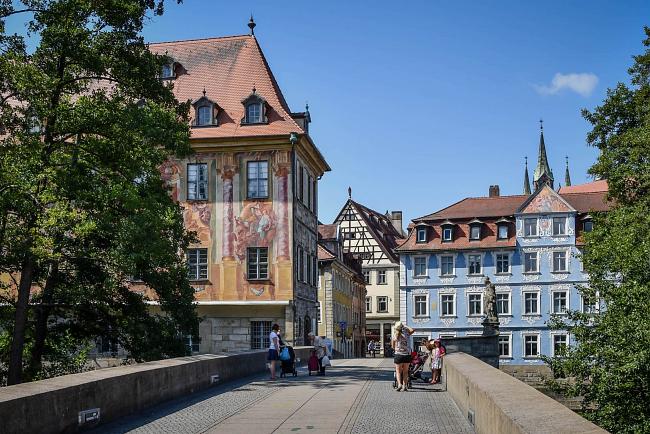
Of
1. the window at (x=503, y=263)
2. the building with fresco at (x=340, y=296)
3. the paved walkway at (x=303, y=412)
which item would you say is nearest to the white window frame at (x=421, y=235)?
the window at (x=503, y=263)

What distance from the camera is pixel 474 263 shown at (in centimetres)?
6288

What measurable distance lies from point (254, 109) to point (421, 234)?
2749 cm

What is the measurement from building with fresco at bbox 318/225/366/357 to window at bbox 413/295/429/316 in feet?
18.0

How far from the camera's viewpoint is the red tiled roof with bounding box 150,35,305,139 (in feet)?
129

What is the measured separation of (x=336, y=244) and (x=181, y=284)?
41.5 m

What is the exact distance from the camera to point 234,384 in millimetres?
19031

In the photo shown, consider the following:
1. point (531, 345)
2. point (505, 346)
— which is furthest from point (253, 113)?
point (531, 345)

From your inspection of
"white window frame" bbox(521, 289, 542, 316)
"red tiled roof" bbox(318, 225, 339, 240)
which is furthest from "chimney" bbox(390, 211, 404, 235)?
"white window frame" bbox(521, 289, 542, 316)

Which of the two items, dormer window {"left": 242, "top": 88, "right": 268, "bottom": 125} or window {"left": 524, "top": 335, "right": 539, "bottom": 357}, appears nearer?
dormer window {"left": 242, "top": 88, "right": 268, "bottom": 125}

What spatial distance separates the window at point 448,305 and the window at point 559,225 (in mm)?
8704

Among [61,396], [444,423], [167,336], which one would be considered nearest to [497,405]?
[444,423]

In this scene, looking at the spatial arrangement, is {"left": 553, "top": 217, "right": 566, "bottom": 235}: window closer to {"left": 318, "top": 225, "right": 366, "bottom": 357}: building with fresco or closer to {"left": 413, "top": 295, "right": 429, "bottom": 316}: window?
{"left": 413, "top": 295, "right": 429, "bottom": 316}: window

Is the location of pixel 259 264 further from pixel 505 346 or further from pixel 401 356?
pixel 505 346

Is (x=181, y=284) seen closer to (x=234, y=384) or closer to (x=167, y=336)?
(x=167, y=336)
